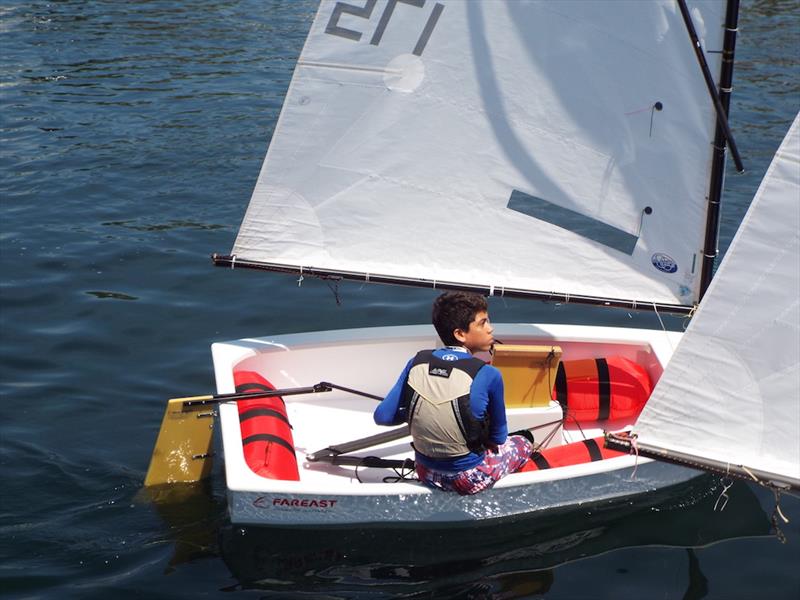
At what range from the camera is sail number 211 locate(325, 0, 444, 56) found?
5.66 metres

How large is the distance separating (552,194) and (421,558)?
7.01 ft

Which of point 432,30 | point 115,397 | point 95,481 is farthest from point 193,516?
point 432,30

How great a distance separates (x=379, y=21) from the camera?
572cm

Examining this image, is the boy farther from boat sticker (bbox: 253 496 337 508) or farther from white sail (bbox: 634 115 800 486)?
white sail (bbox: 634 115 800 486)

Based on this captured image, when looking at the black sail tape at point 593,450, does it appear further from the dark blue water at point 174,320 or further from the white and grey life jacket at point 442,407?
the white and grey life jacket at point 442,407

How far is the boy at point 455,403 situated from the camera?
5234 mm

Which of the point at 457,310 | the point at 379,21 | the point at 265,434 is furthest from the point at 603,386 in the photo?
the point at 379,21

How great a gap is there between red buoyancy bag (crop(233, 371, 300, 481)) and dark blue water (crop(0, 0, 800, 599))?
39cm

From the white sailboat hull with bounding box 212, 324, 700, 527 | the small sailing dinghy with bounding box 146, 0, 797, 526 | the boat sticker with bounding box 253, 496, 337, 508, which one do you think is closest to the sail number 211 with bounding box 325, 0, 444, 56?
the small sailing dinghy with bounding box 146, 0, 797, 526

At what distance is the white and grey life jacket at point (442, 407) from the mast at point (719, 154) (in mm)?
1574

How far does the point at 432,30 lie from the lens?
5.80 metres

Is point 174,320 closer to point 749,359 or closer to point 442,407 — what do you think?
point 442,407

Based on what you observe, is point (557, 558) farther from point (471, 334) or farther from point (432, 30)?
point (432, 30)

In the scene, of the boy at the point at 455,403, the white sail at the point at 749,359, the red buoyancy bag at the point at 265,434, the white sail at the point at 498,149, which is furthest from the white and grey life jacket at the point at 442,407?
the white sail at the point at 498,149
